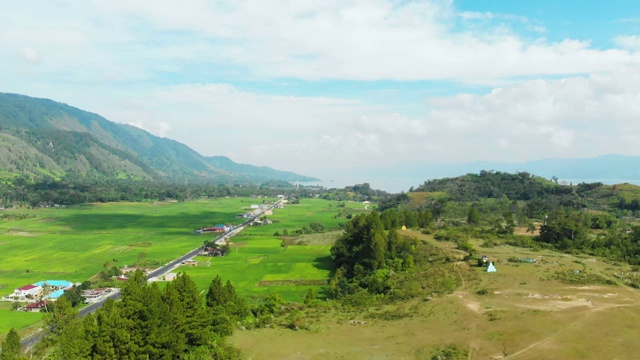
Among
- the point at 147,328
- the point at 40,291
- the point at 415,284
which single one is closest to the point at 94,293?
the point at 40,291

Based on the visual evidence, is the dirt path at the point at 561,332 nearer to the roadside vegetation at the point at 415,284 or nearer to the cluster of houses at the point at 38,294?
the roadside vegetation at the point at 415,284

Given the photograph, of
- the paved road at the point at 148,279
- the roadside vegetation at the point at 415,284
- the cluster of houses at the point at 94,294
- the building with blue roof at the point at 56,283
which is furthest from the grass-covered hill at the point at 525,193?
the building with blue roof at the point at 56,283

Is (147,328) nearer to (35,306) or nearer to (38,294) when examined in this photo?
(35,306)

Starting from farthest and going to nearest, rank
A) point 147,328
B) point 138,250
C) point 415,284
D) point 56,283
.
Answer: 1. point 138,250
2. point 56,283
3. point 415,284
4. point 147,328

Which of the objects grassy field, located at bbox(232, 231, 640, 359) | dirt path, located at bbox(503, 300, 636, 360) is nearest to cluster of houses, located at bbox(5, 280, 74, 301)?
grassy field, located at bbox(232, 231, 640, 359)

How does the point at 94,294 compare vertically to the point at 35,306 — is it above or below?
above

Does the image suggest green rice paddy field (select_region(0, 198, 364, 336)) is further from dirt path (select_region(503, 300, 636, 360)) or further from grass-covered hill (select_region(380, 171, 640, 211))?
grass-covered hill (select_region(380, 171, 640, 211))
